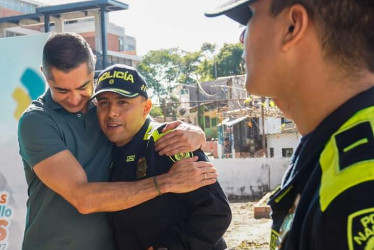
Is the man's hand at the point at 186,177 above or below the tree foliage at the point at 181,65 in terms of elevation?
below

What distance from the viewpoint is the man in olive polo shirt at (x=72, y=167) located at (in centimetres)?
223

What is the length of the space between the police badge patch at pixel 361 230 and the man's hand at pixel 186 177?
4.42 ft

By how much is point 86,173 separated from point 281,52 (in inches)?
60.7

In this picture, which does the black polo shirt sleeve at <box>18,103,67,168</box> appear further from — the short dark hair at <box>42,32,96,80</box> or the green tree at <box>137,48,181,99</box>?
the green tree at <box>137,48,181,99</box>

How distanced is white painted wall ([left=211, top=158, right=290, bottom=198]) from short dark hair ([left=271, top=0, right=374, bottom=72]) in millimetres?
11188

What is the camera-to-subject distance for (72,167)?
229 cm

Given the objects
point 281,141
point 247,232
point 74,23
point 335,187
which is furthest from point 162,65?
point 335,187

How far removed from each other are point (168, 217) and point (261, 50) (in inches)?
50.5

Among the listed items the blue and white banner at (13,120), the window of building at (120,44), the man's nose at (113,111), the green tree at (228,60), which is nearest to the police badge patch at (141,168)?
the man's nose at (113,111)

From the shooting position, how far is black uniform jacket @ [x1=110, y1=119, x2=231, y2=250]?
7.36 feet

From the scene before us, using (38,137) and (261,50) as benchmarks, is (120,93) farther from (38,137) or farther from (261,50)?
(261,50)

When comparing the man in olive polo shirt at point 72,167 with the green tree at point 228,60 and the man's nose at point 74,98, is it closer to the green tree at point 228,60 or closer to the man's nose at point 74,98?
the man's nose at point 74,98

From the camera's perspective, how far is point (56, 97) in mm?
2525

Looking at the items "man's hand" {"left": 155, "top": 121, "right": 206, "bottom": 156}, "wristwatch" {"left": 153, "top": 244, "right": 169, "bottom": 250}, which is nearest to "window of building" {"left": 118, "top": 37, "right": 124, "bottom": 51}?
"man's hand" {"left": 155, "top": 121, "right": 206, "bottom": 156}
